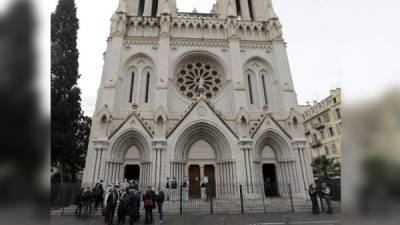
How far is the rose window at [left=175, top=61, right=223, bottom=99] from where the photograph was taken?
2303cm

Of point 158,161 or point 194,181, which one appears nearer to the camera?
point 158,161

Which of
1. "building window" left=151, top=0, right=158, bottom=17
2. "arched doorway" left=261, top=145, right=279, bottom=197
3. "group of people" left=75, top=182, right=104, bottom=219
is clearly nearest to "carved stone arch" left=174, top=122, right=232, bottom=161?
"arched doorway" left=261, top=145, right=279, bottom=197

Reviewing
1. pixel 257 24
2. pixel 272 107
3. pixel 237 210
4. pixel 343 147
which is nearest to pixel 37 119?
pixel 343 147

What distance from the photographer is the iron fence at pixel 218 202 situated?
1363 cm

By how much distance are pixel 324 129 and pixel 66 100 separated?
36.0 m

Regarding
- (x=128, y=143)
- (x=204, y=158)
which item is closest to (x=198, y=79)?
(x=204, y=158)

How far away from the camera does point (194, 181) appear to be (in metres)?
20.1

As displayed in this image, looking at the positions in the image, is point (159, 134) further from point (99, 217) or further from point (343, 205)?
point (343, 205)

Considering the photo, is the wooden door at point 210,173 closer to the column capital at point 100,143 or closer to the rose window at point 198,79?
the rose window at point 198,79

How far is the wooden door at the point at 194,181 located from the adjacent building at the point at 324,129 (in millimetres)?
22628

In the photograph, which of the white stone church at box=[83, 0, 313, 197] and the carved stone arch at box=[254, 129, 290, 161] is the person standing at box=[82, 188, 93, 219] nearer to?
the white stone church at box=[83, 0, 313, 197]

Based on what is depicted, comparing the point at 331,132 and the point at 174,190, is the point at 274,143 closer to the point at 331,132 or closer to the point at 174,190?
the point at 174,190

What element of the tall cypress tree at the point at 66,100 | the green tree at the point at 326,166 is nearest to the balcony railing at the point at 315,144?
the green tree at the point at 326,166

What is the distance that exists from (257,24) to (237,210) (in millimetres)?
19992
